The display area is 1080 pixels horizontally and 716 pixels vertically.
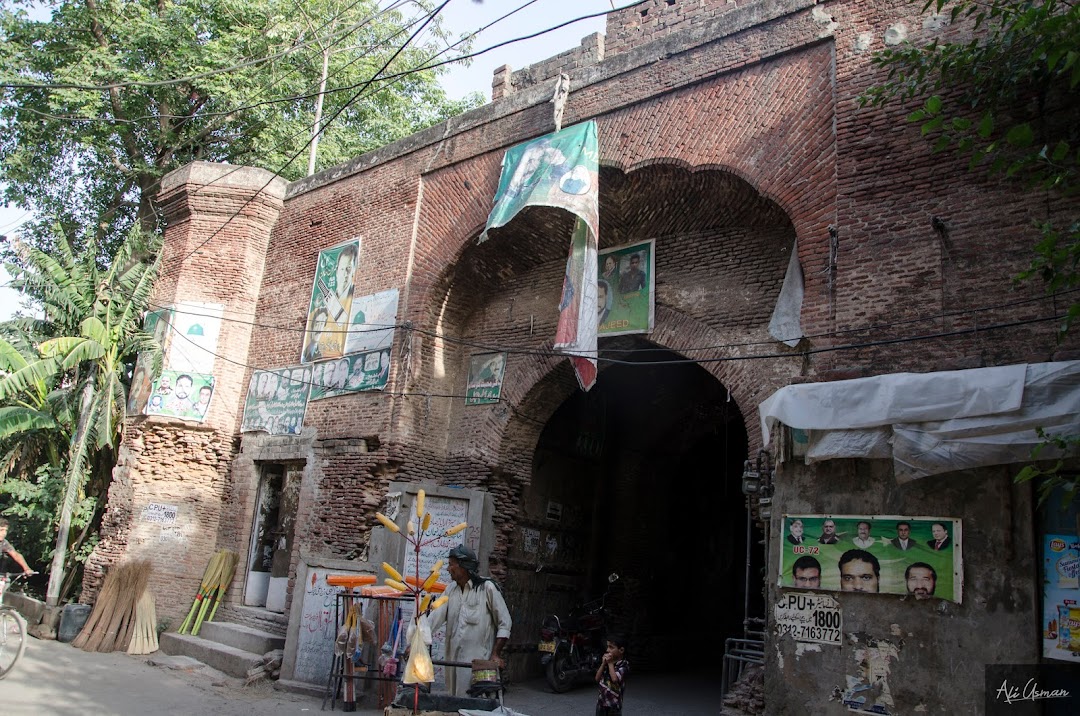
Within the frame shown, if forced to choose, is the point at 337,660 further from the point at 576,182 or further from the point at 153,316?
the point at 153,316

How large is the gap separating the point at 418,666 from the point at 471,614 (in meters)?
1.31

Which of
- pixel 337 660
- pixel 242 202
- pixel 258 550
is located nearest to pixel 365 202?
pixel 242 202

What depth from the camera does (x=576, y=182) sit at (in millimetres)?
9211

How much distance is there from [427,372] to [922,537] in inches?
254

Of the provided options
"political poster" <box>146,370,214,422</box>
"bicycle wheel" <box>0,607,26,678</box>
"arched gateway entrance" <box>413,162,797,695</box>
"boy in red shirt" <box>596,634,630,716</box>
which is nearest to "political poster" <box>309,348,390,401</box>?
"arched gateway entrance" <box>413,162,797,695</box>

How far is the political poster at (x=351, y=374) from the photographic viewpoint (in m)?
10.9

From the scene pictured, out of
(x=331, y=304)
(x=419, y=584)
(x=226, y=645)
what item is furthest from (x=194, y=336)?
(x=419, y=584)

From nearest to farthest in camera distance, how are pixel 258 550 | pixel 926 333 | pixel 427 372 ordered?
1. pixel 926 333
2. pixel 427 372
3. pixel 258 550

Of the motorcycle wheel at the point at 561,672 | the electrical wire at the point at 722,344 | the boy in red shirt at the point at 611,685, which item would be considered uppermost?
the electrical wire at the point at 722,344

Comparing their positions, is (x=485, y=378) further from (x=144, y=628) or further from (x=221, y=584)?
(x=144, y=628)

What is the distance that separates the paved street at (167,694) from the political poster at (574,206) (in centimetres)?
376

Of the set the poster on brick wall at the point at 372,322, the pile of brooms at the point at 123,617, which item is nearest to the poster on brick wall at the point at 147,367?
the pile of brooms at the point at 123,617

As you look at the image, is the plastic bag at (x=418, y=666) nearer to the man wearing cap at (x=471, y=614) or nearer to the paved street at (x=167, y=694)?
the man wearing cap at (x=471, y=614)

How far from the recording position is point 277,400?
12242mm
